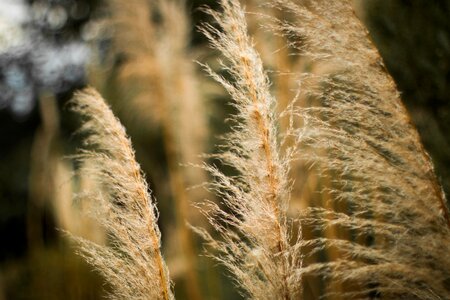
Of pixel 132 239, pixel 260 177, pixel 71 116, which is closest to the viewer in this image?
pixel 260 177

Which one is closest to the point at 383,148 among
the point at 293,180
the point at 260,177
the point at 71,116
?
the point at 293,180

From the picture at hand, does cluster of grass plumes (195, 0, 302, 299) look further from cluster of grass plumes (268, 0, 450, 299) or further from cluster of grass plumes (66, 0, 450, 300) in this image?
cluster of grass plumes (268, 0, 450, 299)

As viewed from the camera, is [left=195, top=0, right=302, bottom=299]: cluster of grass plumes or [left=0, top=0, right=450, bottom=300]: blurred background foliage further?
[left=0, top=0, right=450, bottom=300]: blurred background foliage

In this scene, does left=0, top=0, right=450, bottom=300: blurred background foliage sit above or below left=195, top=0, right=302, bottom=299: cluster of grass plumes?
below

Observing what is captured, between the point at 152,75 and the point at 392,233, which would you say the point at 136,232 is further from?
the point at 152,75

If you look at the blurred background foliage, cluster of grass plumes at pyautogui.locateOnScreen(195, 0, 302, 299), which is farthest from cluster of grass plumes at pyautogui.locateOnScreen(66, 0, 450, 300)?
the blurred background foliage

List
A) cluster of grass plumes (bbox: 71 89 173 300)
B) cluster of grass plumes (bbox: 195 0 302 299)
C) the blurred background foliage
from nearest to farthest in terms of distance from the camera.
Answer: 1. cluster of grass plumes (bbox: 195 0 302 299)
2. cluster of grass plumes (bbox: 71 89 173 300)
3. the blurred background foliage

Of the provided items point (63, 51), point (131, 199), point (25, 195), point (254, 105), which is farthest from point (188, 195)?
point (63, 51)

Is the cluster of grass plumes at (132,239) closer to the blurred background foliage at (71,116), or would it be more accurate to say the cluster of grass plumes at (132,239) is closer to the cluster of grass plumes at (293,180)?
the cluster of grass plumes at (293,180)

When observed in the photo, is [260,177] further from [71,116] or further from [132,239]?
[71,116]
